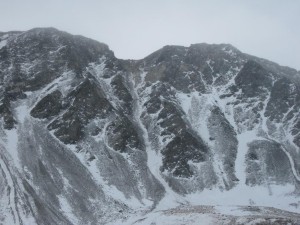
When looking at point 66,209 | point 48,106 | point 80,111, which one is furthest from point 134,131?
point 66,209

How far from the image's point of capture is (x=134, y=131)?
111 meters

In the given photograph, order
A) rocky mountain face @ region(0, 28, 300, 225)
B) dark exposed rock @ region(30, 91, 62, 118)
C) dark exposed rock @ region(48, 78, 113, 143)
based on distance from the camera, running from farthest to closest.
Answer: dark exposed rock @ region(30, 91, 62, 118)
dark exposed rock @ region(48, 78, 113, 143)
rocky mountain face @ region(0, 28, 300, 225)

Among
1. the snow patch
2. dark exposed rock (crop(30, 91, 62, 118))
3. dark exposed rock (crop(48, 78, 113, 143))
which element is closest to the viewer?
the snow patch

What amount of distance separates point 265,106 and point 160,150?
3618cm

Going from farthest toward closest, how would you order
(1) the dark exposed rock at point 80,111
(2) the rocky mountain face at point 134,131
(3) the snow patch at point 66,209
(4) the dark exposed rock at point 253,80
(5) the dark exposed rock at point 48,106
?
1. (4) the dark exposed rock at point 253,80
2. (5) the dark exposed rock at point 48,106
3. (1) the dark exposed rock at point 80,111
4. (2) the rocky mountain face at point 134,131
5. (3) the snow patch at point 66,209

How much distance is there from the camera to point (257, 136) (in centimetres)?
11369

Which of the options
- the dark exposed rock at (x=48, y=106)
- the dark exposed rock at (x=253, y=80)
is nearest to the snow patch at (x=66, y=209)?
the dark exposed rock at (x=48, y=106)

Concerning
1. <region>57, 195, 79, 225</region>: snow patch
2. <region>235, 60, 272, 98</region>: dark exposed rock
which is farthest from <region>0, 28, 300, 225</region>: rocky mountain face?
<region>235, 60, 272, 98</region>: dark exposed rock

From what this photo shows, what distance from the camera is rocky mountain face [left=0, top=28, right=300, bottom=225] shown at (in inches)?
3329

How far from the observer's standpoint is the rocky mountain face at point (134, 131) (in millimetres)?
84562

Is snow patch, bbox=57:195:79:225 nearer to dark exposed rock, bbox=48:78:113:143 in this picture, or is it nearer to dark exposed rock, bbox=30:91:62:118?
dark exposed rock, bbox=48:78:113:143

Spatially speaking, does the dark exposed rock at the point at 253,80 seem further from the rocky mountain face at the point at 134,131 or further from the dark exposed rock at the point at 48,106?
the dark exposed rock at the point at 48,106

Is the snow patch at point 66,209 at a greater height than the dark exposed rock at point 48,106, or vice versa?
the dark exposed rock at point 48,106

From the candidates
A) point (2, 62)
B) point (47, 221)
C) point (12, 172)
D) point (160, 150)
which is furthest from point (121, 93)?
point (47, 221)
